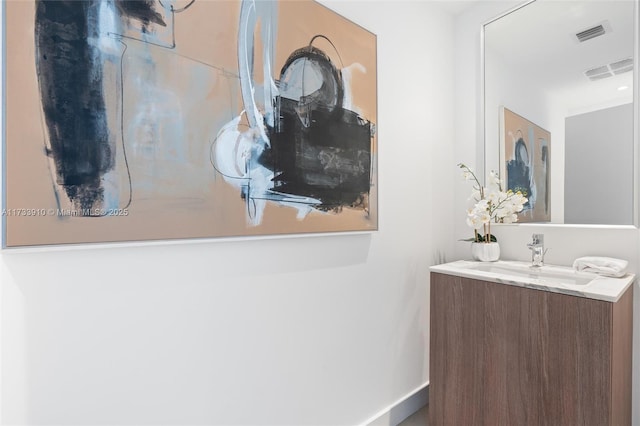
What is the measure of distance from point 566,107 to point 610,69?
224 mm

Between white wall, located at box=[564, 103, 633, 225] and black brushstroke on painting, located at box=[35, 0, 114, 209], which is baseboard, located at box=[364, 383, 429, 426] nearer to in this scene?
white wall, located at box=[564, 103, 633, 225]

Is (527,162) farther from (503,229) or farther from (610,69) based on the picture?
(610,69)

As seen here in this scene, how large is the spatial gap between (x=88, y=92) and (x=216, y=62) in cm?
40

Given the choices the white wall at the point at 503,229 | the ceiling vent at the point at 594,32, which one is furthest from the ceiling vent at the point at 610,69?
the white wall at the point at 503,229

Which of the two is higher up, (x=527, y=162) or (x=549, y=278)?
(x=527, y=162)

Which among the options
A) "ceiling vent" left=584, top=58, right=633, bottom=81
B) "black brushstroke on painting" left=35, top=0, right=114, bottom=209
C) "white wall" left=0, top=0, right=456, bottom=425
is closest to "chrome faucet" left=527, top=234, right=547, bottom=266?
"white wall" left=0, top=0, right=456, bottom=425

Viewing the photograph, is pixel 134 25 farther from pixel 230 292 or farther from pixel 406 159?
pixel 406 159

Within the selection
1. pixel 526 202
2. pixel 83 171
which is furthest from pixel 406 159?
pixel 83 171

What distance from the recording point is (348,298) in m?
1.57

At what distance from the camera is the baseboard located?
1.70m

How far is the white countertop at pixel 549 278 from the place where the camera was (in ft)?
3.91

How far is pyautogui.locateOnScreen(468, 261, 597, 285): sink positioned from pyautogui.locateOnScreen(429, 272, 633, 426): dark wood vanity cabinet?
17cm

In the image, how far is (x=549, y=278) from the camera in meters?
1.54

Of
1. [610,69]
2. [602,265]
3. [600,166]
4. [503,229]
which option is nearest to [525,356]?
[602,265]
